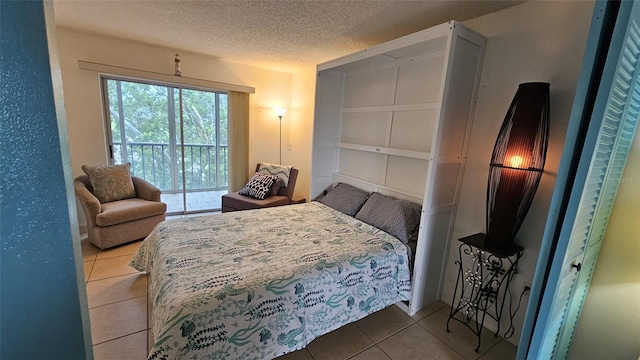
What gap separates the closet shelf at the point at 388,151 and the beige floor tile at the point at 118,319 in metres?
2.31

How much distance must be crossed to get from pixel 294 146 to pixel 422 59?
8.89 ft

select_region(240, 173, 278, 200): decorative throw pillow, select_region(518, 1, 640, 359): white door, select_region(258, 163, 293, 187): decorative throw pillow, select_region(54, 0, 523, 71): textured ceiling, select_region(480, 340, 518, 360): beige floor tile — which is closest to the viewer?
select_region(518, 1, 640, 359): white door

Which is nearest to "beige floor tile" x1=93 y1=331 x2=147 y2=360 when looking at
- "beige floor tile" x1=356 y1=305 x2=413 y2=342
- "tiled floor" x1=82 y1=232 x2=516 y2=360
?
"tiled floor" x1=82 y1=232 x2=516 y2=360

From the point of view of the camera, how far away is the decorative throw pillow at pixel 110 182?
3.03m

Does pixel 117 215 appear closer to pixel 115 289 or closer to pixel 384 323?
pixel 115 289

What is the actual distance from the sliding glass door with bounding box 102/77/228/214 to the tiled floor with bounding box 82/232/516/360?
2.08m

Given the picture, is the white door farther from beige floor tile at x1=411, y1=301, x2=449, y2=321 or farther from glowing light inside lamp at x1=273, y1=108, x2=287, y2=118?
glowing light inside lamp at x1=273, y1=108, x2=287, y2=118

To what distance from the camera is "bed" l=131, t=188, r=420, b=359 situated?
4.14ft

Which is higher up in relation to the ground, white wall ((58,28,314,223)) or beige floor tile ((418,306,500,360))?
white wall ((58,28,314,223))

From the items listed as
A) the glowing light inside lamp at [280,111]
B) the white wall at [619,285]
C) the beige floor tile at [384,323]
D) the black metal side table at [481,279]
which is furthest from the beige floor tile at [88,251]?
the white wall at [619,285]

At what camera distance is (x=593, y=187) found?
1076 mm

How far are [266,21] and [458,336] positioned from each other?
118 inches

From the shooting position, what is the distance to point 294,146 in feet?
15.0

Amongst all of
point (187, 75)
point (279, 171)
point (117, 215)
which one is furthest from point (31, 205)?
point (187, 75)
